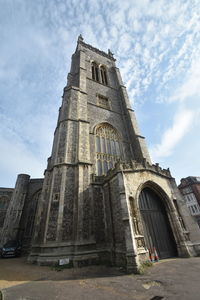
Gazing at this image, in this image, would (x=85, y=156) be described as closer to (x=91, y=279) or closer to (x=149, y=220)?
(x=149, y=220)

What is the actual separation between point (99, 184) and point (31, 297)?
303 inches

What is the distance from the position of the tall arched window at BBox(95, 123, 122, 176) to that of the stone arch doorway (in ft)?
15.2

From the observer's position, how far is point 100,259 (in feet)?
28.9

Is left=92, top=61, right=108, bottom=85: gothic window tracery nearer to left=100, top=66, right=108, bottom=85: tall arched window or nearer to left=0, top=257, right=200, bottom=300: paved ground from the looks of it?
left=100, top=66, right=108, bottom=85: tall arched window

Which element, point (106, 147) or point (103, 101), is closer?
point (106, 147)

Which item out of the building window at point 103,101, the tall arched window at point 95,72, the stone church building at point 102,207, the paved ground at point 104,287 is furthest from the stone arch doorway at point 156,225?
the tall arched window at point 95,72

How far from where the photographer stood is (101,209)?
34.9 ft

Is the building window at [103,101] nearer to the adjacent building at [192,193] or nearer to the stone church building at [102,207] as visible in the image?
the stone church building at [102,207]

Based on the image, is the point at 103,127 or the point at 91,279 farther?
the point at 103,127

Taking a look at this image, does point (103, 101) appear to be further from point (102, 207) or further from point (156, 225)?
point (156, 225)

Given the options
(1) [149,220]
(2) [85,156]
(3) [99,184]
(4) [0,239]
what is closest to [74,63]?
(2) [85,156]

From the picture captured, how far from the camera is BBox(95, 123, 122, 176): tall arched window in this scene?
14.2 metres

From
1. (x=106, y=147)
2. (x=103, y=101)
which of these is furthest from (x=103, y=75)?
(x=106, y=147)

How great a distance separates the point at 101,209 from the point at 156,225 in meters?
3.96
